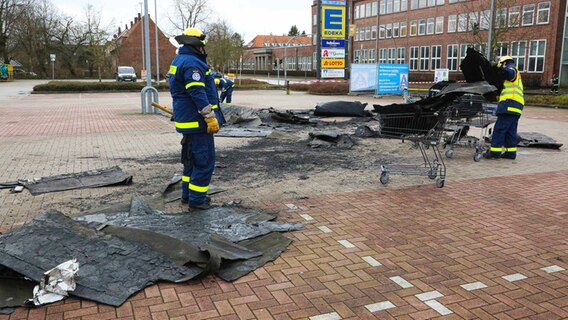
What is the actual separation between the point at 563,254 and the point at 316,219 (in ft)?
7.97

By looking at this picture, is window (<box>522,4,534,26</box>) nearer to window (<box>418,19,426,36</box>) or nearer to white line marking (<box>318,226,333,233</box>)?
window (<box>418,19,426,36</box>)

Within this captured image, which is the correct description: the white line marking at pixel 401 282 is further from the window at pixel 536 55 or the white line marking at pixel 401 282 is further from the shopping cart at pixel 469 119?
the window at pixel 536 55

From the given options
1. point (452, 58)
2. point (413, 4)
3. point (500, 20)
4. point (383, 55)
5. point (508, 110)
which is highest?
point (413, 4)

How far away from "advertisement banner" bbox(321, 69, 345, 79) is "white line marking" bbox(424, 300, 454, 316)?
2943 cm

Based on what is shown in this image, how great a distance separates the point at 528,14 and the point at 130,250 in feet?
153

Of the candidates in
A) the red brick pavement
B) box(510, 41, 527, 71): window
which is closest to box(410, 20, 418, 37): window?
box(510, 41, 527, 71): window

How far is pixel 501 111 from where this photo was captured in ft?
29.8

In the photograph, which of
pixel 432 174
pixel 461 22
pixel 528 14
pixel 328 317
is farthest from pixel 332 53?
pixel 328 317

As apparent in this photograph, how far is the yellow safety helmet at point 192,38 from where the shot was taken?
541 centimetres

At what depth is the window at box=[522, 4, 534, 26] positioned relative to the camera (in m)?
42.5

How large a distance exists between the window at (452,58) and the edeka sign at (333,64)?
960 inches

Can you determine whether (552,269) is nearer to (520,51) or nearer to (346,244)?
(346,244)

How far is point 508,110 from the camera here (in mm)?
9016

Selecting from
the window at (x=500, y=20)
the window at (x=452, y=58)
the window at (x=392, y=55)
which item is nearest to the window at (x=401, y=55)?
the window at (x=392, y=55)
